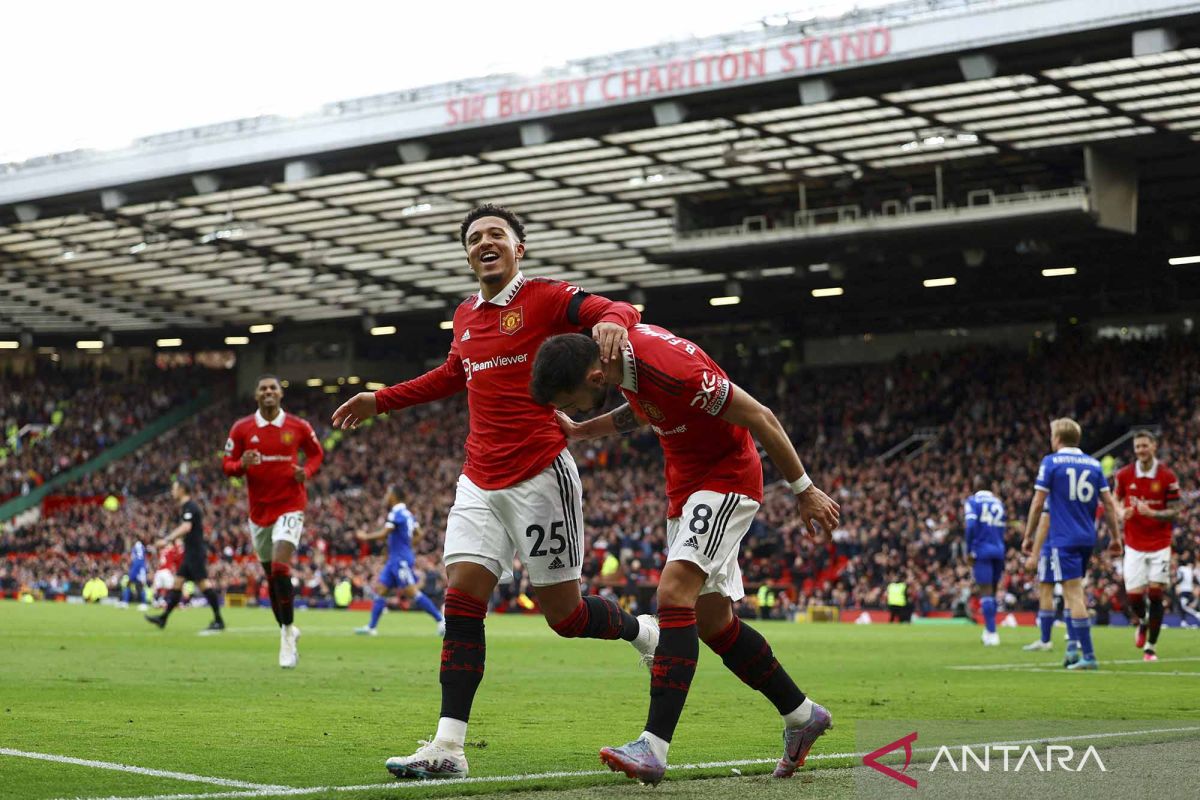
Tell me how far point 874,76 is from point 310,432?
16140 mm

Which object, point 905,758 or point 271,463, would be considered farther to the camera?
point 271,463

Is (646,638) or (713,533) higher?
(713,533)

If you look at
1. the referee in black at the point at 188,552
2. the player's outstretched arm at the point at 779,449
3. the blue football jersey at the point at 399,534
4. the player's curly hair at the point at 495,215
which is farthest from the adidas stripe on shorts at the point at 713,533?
the referee in black at the point at 188,552

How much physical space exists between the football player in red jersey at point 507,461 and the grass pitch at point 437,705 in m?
0.70

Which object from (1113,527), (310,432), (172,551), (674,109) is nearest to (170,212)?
(172,551)

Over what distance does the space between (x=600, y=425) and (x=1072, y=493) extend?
7.36 metres

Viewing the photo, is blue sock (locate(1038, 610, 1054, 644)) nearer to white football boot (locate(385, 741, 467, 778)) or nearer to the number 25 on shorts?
the number 25 on shorts

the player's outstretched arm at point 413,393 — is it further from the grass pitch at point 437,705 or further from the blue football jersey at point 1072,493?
the blue football jersey at point 1072,493

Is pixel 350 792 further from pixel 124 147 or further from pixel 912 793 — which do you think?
pixel 124 147

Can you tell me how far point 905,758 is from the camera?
19.7ft

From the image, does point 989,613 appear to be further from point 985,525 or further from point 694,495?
point 694,495

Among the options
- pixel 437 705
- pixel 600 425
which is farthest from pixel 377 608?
pixel 600 425

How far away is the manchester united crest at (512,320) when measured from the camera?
637 centimetres

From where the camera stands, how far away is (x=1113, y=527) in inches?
515
